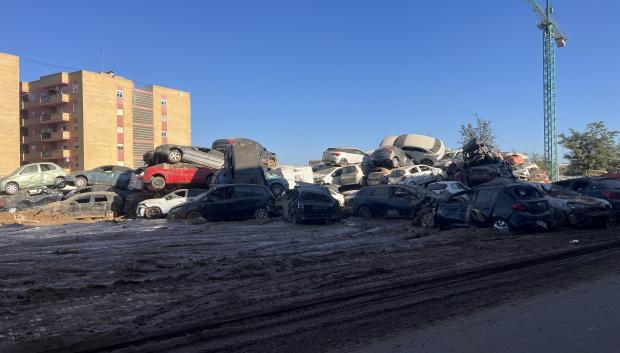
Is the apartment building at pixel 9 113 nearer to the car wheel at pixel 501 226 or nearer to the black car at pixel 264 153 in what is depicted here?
the black car at pixel 264 153

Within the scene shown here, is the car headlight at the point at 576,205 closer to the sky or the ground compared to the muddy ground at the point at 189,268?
closer to the sky

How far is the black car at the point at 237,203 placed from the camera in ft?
59.9

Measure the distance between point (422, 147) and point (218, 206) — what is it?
18129 millimetres

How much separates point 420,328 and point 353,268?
3.23 meters

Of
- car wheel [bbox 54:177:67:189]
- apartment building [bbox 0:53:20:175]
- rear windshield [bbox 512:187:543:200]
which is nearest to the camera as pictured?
rear windshield [bbox 512:187:543:200]

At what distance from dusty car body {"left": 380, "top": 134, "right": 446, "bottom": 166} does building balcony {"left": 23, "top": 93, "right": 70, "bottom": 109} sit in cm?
4854

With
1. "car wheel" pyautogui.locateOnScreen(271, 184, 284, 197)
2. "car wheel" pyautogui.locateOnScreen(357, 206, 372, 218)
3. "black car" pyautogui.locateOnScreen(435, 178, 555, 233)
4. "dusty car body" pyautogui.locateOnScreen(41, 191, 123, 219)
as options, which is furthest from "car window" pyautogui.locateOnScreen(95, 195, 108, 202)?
"black car" pyautogui.locateOnScreen(435, 178, 555, 233)

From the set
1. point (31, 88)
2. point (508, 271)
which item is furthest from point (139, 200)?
point (31, 88)

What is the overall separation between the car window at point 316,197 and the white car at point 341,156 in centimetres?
1452

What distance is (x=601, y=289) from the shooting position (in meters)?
7.11

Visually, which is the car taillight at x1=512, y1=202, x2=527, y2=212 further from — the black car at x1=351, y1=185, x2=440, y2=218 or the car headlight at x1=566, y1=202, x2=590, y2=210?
the black car at x1=351, y1=185, x2=440, y2=218

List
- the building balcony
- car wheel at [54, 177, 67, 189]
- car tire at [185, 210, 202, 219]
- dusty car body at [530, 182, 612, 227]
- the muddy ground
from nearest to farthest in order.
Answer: the muddy ground, dusty car body at [530, 182, 612, 227], car tire at [185, 210, 202, 219], car wheel at [54, 177, 67, 189], the building balcony

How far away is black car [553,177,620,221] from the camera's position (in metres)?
15.1

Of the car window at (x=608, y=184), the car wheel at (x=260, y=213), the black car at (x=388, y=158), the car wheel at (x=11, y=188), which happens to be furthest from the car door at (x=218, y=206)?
the car wheel at (x=11, y=188)
